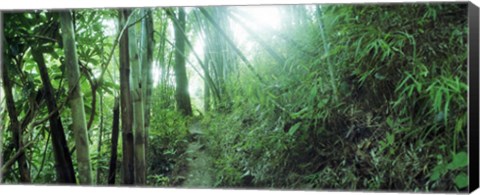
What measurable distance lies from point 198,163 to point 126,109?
1.71 ft

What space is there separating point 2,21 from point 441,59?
2.48 m

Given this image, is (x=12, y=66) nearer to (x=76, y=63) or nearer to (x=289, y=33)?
(x=76, y=63)

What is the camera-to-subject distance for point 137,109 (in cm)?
445

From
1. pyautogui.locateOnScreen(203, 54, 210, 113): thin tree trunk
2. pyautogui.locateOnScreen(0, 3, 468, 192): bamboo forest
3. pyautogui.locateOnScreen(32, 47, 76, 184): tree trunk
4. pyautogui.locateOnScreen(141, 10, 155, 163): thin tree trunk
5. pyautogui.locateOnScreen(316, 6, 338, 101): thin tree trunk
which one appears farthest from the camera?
A: pyautogui.locateOnScreen(32, 47, 76, 184): tree trunk

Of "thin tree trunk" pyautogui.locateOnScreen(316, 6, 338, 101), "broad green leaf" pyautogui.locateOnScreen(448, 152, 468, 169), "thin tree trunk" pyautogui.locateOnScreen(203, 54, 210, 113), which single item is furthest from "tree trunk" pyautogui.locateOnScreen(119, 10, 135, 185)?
"broad green leaf" pyautogui.locateOnScreen(448, 152, 468, 169)

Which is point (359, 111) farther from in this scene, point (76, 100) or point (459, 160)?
point (76, 100)

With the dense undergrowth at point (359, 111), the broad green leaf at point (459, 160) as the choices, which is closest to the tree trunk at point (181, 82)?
the dense undergrowth at point (359, 111)

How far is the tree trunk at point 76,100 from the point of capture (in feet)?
14.8

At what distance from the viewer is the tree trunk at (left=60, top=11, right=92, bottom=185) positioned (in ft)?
14.8

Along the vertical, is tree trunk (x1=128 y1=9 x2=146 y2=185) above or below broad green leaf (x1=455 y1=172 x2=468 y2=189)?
above

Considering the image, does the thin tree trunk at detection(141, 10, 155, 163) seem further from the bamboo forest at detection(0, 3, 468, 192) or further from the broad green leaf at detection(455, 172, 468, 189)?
the broad green leaf at detection(455, 172, 468, 189)

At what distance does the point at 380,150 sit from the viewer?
398 centimetres

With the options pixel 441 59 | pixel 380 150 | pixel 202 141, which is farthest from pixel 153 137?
pixel 441 59

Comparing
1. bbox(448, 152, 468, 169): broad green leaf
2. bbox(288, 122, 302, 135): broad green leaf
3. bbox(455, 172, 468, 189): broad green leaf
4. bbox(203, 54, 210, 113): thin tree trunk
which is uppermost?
bbox(203, 54, 210, 113): thin tree trunk
